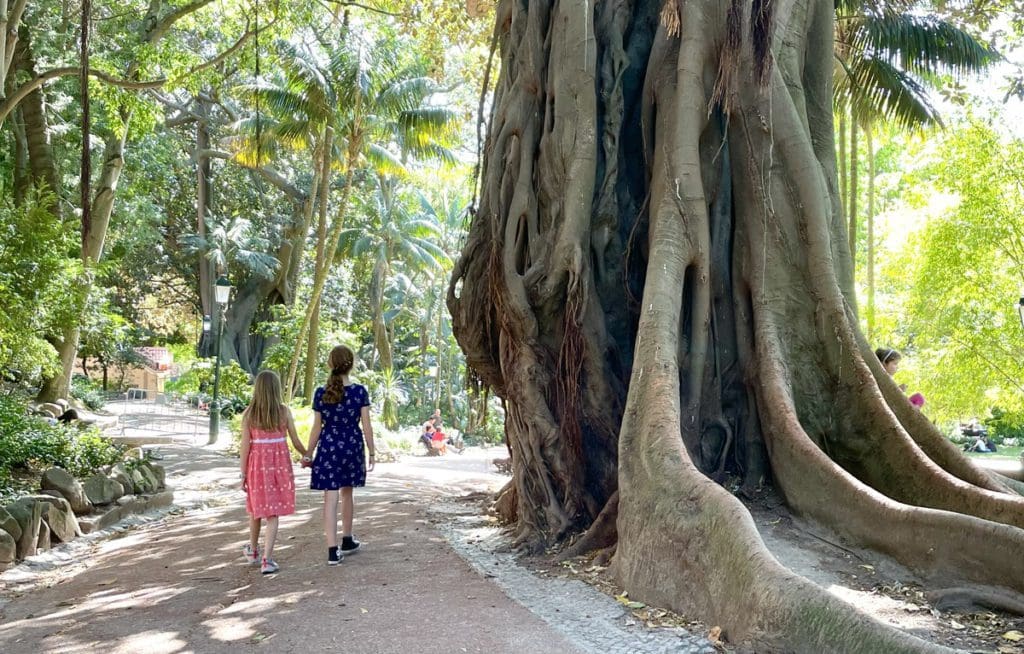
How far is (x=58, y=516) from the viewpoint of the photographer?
27.2 ft

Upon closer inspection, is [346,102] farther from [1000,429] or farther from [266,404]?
[1000,429]

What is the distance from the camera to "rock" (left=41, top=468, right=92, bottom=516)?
906cm

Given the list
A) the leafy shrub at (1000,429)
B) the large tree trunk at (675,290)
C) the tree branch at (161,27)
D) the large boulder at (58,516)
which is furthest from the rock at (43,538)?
the leafy shrub at (1000,429)

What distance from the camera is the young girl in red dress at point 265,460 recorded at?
21.6 ft

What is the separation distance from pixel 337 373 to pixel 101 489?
4630 mm

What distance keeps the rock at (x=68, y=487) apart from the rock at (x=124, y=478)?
1.20 meters

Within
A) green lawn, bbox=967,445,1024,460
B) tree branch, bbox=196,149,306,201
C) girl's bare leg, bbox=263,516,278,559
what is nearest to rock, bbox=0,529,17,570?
girl's bare leg, bbox=263,516,278,559

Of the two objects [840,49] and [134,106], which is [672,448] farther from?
[134,106]

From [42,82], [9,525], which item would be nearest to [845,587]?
[9,525]

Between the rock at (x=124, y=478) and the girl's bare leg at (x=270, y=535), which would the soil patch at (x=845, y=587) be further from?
the rock at (x=124, y=478)

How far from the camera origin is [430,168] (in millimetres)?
29016

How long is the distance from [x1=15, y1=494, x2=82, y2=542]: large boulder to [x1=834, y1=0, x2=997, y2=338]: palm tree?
A: 10.1 meters

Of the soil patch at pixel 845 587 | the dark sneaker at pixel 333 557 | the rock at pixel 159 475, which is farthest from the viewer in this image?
the rock at pixel 159 475

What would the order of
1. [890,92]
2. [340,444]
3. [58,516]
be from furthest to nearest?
[890,92]
[58,516]
[340,444]
